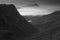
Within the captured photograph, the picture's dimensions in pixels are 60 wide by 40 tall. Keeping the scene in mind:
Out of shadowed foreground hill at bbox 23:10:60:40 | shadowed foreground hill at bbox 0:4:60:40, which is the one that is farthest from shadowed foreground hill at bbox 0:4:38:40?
shadowed foreground hill at bbox 23:10:60:40

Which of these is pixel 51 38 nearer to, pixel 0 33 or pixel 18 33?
pixel 18 33

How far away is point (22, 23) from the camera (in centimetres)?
1298

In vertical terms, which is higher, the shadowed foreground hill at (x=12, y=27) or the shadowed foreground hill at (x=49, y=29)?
the shadowed foreground hill at (x=12, y=27)

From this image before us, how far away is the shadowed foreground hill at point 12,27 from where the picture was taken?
35.3 ft

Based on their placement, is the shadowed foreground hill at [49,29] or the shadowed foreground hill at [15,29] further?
the shadowed foreground hill at [49,29]

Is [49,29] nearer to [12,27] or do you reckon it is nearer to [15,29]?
[15,29]

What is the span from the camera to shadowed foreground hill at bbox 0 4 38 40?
1075 centimetres

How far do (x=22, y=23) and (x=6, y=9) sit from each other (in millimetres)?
1883

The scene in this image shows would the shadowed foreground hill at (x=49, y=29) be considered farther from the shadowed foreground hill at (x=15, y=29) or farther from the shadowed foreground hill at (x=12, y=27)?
the shadowed foreground hill at (x=12, y=27)

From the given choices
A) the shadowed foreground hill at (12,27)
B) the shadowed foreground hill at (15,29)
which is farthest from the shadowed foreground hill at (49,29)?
the shadowed foreground hill at (12,27)

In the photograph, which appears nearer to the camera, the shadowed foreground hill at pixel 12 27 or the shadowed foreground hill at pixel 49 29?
the shadowed foreground hill at pixel 12 27

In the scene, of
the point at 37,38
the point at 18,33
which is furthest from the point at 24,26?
the point at 37,38

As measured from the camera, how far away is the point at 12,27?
1155 cm

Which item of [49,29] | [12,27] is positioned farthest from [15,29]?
[49,29]
